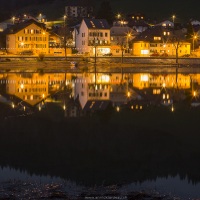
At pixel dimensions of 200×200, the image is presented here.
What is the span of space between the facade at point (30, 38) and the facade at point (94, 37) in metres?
8.18

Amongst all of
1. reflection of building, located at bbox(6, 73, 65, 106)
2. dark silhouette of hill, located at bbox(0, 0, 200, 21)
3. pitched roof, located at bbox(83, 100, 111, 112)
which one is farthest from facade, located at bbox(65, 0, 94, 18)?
pitched roof, located at bbox(83, 100, 111, 112)

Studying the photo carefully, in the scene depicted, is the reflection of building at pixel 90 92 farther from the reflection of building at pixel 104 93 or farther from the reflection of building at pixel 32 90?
the reflection of building at pixel 32 90

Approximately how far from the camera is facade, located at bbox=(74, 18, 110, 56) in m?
103

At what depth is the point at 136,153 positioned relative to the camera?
17.6 metres

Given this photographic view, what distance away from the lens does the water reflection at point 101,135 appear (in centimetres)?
1550

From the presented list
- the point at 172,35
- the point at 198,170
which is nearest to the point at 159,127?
the point at 198,170

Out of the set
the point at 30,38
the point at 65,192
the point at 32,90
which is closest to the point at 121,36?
the point at 30,38

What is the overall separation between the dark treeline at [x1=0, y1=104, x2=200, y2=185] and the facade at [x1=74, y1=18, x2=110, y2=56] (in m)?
76.5

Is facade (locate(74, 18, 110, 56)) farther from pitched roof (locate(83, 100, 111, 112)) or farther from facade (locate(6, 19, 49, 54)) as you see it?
pitched roof (locate(83, 100, 111, 112))

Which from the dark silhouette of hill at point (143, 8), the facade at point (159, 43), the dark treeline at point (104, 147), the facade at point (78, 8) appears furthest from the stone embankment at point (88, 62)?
the facade at point (78, 8)

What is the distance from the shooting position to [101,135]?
21000 mm

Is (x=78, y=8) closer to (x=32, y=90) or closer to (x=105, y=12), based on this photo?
(x=105, y=12)

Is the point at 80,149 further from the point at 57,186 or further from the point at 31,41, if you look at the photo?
the point at 31,41

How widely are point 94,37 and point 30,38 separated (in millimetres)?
12239
